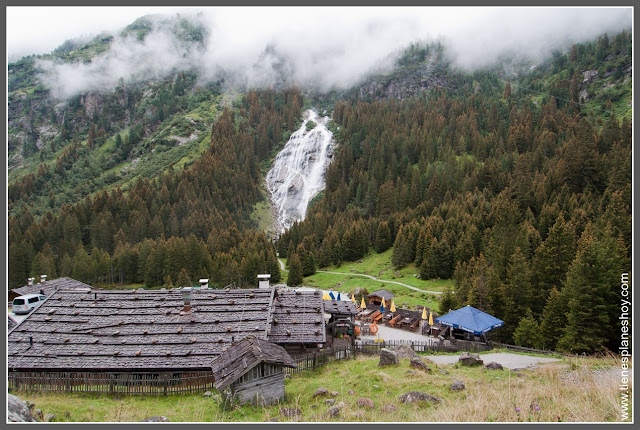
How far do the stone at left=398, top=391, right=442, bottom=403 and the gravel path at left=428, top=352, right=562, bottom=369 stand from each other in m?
11.2

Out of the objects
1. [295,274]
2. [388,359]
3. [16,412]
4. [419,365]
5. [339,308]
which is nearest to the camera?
[16,412]

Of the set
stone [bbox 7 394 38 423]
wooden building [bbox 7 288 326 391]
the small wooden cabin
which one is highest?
stone [bbox 7 394 38 423]

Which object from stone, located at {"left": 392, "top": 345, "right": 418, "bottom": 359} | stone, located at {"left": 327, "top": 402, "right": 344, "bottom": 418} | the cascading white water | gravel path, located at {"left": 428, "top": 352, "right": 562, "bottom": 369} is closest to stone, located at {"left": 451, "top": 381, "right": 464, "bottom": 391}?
stone, located at {"left": 327, "top": 402, "right": 344, "bottom": 418}

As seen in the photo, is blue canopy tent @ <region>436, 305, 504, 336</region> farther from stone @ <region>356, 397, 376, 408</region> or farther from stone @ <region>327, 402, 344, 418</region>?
stone @ <region>327, 402, 344, 418</region>

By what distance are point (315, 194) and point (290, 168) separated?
23.2 meters

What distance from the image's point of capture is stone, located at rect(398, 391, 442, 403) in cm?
1541

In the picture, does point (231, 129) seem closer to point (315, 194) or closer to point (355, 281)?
point (315, 194)

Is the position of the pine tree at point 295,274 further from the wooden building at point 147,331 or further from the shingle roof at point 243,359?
the shingle roof at point 243,359

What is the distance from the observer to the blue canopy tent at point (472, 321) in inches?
1305

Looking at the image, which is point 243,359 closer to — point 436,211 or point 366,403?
point 366,403

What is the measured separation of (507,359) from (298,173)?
147707 mm

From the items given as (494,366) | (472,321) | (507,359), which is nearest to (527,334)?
(472,321)

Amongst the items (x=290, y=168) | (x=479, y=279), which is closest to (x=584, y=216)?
(x=479, y=279)

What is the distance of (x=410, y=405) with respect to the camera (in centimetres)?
1504
